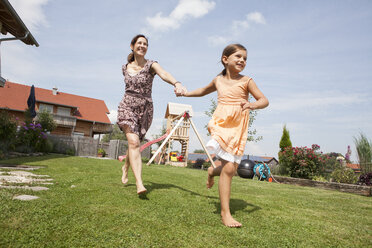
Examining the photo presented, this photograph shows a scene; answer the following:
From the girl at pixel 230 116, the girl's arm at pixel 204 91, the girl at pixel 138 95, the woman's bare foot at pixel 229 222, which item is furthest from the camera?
the girl at pixel 138 95

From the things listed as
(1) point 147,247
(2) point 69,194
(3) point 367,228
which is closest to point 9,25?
(2) point 69,194

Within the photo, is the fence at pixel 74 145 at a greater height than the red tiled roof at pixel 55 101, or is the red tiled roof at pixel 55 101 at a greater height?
the red tiled roof at pixel 55 101

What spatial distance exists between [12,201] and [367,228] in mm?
3336

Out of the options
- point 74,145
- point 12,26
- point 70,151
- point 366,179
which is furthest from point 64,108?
point 366,179

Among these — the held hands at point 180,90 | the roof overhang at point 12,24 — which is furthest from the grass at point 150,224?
the roof overhang at point 12,24

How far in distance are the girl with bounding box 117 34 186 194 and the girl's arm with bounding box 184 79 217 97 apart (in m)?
0.10

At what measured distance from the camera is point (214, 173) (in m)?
2.84

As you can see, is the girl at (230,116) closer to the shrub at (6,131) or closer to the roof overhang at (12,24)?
the roof overhang at (12,24)

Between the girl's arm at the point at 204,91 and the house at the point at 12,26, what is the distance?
6145 millimetres

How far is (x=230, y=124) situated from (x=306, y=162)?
9.30m

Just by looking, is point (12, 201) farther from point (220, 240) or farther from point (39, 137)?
point (39, 137)

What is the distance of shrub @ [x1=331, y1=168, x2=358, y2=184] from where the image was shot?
29.2 ft

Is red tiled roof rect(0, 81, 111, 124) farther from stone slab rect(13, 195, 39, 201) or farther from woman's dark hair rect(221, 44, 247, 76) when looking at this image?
woman's dark hair rect(221, 44, 247, 76)

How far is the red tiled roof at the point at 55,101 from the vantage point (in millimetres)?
24859
